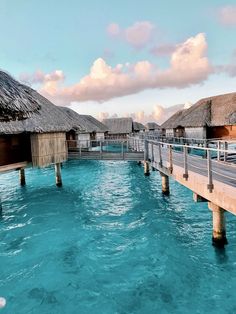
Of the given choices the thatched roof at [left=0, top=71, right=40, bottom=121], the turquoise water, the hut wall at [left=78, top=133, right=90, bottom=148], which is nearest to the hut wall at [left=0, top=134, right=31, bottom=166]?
the turquoise water

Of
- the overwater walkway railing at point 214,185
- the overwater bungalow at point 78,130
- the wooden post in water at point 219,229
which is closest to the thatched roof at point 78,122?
the overwater bungalow at point 78,130

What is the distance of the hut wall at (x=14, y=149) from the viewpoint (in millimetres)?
15296

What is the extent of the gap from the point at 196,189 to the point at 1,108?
589cm

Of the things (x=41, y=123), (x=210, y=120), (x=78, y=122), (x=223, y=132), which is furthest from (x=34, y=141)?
(x=223, y=132)

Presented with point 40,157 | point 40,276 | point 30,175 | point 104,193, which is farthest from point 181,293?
point 30,175

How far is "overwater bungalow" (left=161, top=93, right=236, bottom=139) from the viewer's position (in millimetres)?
34000

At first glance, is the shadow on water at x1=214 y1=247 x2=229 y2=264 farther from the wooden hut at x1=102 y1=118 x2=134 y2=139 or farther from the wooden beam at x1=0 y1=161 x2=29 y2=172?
the wooden hut at x1=102 y1=118 x2=134 y2=139

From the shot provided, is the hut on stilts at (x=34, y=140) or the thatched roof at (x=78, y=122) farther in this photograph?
the thatched roof at (x=78, y=122)

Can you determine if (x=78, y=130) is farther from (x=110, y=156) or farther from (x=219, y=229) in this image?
(x=219, y=229)

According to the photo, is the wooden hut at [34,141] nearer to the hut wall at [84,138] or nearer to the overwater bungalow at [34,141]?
the overwater bungalow at [34,141]

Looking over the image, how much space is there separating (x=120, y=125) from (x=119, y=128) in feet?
2.95

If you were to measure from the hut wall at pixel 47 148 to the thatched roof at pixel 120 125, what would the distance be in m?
34.3

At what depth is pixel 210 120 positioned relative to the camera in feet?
116

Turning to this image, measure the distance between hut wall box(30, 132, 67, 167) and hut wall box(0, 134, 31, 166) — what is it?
2.18 feet
